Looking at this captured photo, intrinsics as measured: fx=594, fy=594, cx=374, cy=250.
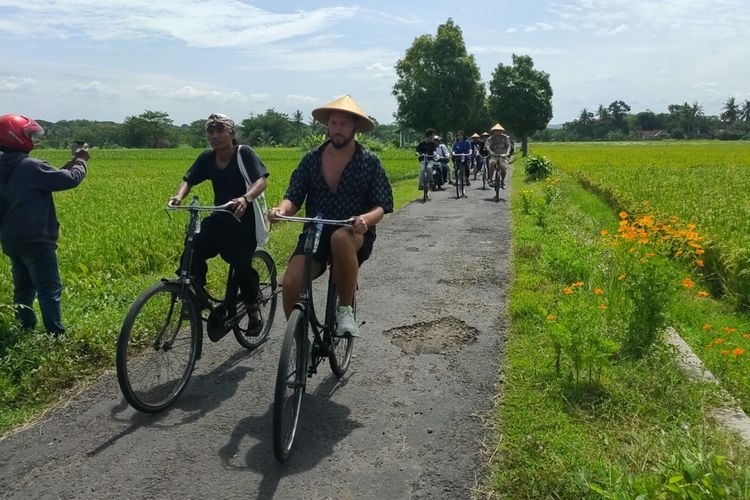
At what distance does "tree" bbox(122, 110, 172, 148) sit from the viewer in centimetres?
10356

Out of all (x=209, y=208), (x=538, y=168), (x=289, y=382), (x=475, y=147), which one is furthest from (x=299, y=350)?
(x=538, y=168)

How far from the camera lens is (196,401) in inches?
166

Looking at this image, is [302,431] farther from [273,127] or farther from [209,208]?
[273,127]

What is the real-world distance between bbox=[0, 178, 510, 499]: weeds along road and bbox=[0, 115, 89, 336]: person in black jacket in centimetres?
98

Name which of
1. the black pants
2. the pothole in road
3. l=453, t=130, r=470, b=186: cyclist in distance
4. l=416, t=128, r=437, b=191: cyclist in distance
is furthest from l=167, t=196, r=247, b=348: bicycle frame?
l=453, t=130, r=470, b=186: cyclist in distance

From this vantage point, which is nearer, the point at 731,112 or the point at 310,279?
the point at 310,279

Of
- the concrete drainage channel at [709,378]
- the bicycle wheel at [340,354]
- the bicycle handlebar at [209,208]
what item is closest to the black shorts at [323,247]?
the bicycle wheel at [340,354]

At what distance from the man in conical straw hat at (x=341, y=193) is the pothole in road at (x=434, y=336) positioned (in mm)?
1365

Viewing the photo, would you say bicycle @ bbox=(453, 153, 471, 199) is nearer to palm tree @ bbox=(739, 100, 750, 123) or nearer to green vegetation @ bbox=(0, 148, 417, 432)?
green vegetation @ bbox=(0, 148, 417, 432)

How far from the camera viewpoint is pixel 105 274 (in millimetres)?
7332

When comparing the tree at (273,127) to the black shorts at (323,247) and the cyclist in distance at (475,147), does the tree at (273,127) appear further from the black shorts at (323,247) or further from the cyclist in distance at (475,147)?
the black shorts at (323,247)

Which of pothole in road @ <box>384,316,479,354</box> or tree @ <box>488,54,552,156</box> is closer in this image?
pothole in road @ <box>384,316,479,354</box>

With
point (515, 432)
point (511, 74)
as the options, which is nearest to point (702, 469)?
point (515, 432)

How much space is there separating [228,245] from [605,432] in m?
3.05
